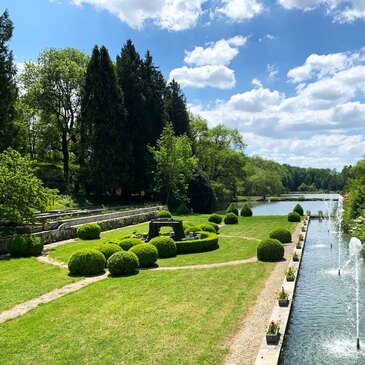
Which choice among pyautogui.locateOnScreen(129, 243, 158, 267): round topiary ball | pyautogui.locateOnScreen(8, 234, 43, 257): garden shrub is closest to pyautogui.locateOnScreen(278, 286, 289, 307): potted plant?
pyautogui.locateOnScreen(129, 243, 158, 267): round topiary ball

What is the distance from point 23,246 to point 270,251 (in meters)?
12.8

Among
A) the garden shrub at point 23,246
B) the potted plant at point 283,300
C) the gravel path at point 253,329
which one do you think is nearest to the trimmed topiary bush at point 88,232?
the garden shrub at point 23,246

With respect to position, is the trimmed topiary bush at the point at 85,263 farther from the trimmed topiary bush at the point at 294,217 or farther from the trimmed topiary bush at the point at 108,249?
the trimmed topiary bush at the point at 294,217

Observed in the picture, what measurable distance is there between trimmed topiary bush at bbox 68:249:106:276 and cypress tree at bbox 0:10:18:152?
21.8 m

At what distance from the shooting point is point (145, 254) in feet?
64.7

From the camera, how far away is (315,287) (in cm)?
1720

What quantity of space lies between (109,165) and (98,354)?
131 feet

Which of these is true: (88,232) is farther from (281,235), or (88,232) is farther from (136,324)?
(136,324)

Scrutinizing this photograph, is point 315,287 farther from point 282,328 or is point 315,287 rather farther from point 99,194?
point 99,194

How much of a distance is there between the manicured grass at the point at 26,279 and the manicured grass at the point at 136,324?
56.3 inches

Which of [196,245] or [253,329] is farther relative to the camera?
[196,245]

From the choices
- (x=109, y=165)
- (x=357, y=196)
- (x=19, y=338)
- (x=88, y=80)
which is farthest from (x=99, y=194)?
(x=19, y=338)

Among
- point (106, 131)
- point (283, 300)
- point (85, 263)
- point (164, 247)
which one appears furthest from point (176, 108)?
point (283, 300)

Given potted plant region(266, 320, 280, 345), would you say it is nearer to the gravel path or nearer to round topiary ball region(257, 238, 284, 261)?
the gravel path
